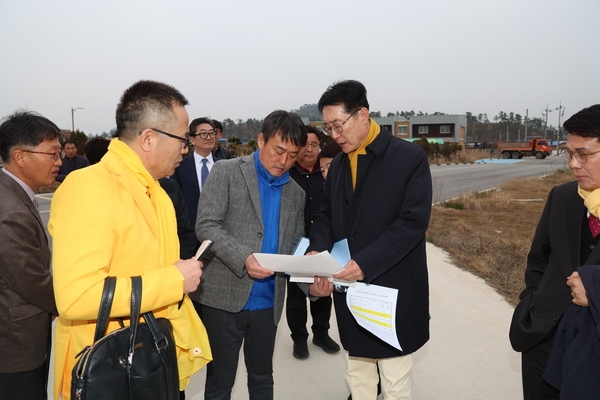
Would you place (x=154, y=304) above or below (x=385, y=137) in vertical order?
below

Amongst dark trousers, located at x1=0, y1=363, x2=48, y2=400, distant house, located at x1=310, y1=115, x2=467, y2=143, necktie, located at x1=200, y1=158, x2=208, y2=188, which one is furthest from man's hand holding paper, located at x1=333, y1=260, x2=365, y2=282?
distant house, located at x1=310, y1=115, x2=467, y2=143

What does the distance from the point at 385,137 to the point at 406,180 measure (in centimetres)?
30

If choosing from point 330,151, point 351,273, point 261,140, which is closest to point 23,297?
point 261,140

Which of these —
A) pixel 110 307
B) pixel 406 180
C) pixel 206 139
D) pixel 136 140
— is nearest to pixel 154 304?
pixel 110 307

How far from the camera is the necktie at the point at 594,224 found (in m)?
2.13

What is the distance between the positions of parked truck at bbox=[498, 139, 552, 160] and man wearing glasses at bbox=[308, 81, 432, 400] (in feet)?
170

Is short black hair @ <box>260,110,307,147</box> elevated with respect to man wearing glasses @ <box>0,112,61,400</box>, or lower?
elevated

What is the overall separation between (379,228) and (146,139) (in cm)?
134

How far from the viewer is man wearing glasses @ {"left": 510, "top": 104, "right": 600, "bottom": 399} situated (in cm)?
204

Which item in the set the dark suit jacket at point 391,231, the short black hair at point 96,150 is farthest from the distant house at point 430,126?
the dark suit jacket at point 391,231

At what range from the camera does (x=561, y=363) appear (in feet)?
Result: 6.79

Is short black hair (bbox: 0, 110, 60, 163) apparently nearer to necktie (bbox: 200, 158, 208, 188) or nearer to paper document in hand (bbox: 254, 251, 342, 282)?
paper document in hand (bbox: 254, 251, 342, 282)

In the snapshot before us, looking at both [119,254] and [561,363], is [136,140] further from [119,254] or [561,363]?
[561,363]

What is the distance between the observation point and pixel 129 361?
153 cm
